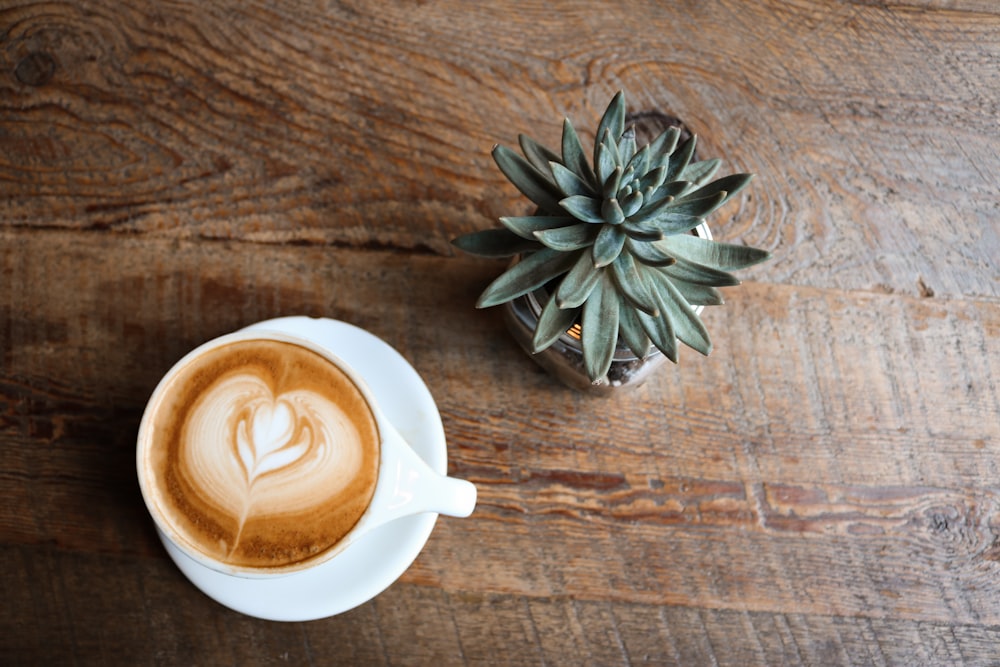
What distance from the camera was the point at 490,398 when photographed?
955 mm

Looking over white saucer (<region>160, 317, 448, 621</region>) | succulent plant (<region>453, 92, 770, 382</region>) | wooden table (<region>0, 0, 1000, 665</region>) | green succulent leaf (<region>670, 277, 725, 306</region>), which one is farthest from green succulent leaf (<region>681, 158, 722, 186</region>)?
white saucer (<region>160, 317, 448, 621</region>)

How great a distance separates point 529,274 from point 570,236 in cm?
6

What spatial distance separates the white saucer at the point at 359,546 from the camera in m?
0.85

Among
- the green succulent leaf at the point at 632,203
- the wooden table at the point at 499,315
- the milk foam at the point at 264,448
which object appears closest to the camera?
the green succulent leaf at the point at 632,203

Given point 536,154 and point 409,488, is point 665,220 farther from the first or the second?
point 409,488

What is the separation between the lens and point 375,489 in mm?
779

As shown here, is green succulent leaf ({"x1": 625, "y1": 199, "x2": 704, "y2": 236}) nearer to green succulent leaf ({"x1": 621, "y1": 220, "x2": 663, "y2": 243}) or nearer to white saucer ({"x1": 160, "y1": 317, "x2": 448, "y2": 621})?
green succulent leaf ({"x1": 621, "y1": 220, "x2": 663, "y2": 243})

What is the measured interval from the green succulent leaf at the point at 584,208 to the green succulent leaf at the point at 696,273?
8 cm

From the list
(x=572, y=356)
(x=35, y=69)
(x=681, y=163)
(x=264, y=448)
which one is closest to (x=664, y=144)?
(x=681, y=163)

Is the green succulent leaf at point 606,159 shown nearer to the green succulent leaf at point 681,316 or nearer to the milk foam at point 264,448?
the green succulent leaf at point 681,316

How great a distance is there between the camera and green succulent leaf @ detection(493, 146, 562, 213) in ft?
2.49

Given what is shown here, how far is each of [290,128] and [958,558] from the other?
0.99 m

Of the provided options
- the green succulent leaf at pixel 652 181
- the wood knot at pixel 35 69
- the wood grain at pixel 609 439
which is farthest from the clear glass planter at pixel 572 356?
the wood knot at pixel 35 69

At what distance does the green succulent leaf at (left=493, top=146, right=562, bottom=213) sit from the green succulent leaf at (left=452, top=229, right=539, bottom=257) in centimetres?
4
